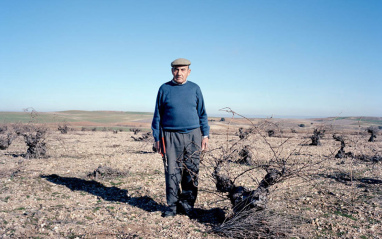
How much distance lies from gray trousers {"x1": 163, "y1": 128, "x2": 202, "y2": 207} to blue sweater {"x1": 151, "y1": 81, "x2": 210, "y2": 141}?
0.13 m

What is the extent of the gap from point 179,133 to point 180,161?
17.4 inches

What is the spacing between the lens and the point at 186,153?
4.22 m

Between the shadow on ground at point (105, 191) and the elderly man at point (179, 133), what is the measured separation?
873mm

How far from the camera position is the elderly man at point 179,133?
4109 millimetres

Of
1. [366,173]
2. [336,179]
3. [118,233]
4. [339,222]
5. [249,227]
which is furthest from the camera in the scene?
[366,173]

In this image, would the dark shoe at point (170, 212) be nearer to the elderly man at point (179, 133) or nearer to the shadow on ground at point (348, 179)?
the elderly man at point (179, 133)

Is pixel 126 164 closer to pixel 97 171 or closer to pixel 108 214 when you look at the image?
pixel 97 171

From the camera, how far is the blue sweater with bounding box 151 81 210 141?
411 cm

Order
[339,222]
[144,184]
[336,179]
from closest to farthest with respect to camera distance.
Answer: [339,222] < [144,184] < [336,179]

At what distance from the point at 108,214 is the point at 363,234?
396 centimetres

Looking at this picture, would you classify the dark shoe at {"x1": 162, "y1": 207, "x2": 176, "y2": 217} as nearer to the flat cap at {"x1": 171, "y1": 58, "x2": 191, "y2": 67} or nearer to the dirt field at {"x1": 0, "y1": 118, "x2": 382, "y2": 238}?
the dirt field at {"x1": 0, "y1": 118, "x2": 382, "y2": 238}

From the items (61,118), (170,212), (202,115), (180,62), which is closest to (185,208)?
(170,212)

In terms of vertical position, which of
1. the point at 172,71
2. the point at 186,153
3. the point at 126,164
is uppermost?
the point at 172,71

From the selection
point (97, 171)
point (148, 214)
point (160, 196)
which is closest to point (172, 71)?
point (148, 214)
